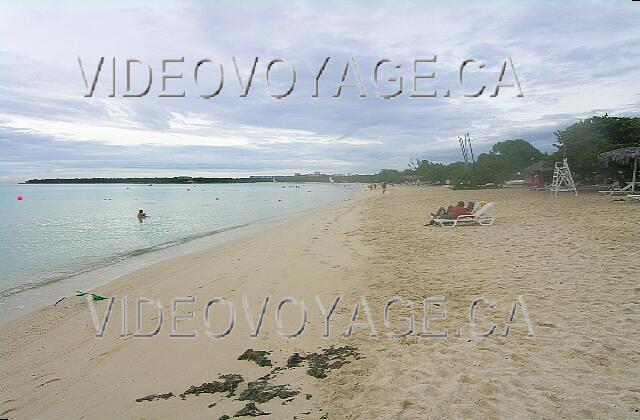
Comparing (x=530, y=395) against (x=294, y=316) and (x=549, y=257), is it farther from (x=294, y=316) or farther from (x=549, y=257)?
(x=549, y=257)

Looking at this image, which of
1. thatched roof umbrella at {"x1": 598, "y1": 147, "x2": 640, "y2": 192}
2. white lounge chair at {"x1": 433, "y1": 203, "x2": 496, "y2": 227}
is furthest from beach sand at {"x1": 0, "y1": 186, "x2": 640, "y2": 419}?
thatched roof umbrella at {"x1": 598, "y1": 147, "x2": 640, "y2": 192}

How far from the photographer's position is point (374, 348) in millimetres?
4578

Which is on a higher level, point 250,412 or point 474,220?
point 474,220

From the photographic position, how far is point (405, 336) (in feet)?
15.9

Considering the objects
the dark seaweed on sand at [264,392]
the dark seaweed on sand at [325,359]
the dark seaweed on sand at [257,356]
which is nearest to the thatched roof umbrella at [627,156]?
the dark seaweed on sand at [325,359]

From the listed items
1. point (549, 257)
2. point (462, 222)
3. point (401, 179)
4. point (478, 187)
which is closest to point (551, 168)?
point (478, 187)

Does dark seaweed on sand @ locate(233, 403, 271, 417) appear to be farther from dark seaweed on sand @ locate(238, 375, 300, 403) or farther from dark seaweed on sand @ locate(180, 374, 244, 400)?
dark seaweed on sand @ locate(180, 374, 244, 400)

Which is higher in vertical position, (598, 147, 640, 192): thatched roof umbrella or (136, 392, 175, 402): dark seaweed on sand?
(598, 147, 640, 192): thatched roof umbrella

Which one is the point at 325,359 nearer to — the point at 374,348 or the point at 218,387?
the point at 374,348

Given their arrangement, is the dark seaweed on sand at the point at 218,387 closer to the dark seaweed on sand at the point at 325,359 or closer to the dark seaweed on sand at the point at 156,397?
the dark seaweed on sand at the point at 156,397

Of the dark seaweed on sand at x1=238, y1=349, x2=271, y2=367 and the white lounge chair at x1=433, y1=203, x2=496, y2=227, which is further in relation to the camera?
the white lounge chair at x1=433, y1=203, x2=496, y2=227

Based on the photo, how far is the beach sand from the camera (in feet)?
11.4

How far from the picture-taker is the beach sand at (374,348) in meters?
3.47

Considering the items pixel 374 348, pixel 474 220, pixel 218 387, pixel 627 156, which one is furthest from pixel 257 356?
pixel 627 156
